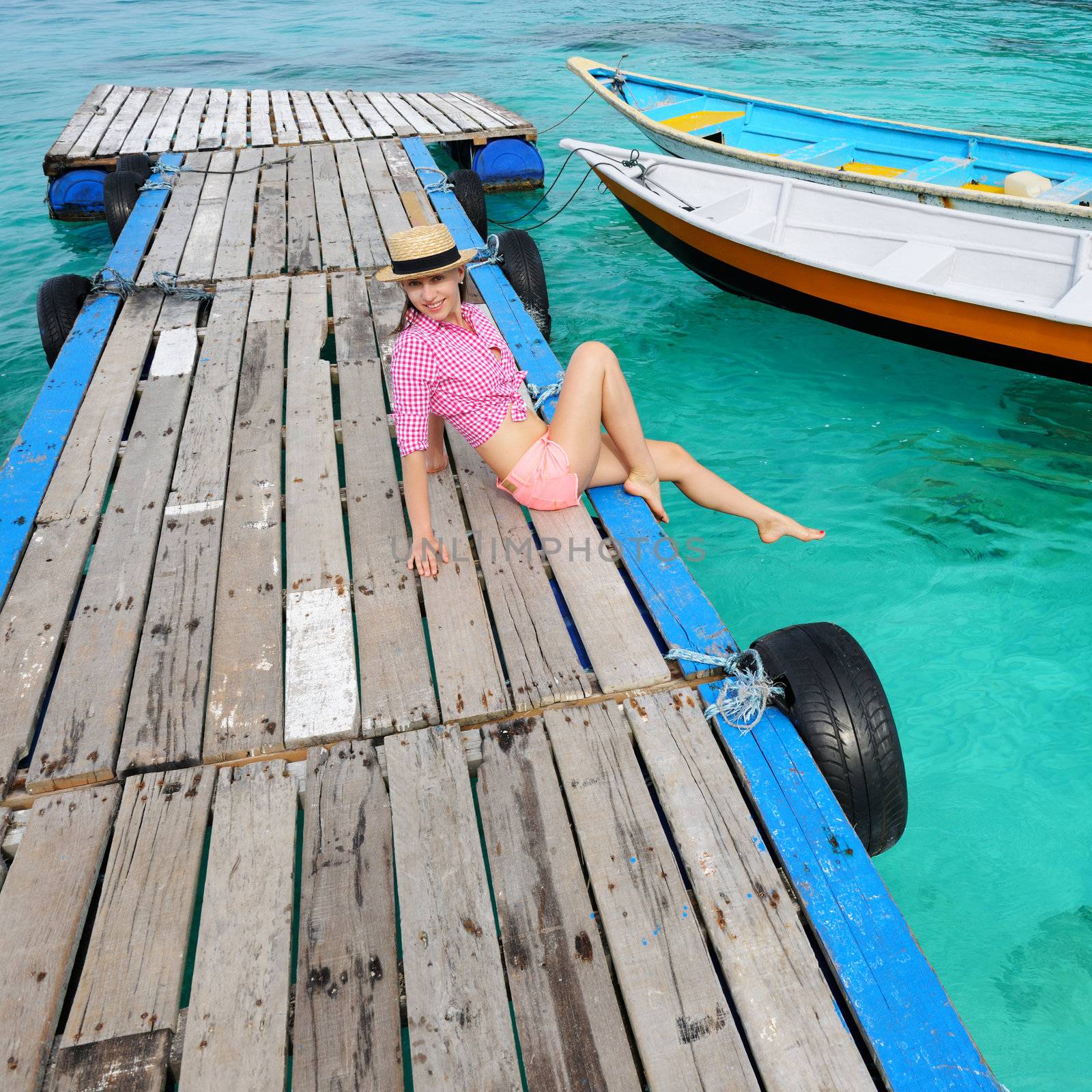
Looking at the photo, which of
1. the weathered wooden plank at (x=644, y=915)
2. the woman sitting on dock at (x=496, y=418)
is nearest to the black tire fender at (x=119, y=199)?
the woman sitting on dock at (x=496, y=418)

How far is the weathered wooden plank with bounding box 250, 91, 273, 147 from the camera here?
9.10m

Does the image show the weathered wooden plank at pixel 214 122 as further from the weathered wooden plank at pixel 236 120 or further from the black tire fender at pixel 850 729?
the black tire fender at pixel 850 729

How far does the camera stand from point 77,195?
9391mm

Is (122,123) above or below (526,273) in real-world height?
above

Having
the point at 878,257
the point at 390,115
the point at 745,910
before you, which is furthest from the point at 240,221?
the point at 745,910

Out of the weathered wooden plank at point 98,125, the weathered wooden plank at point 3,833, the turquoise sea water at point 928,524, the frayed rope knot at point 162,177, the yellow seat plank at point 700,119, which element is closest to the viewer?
the weathered wooden plank at point 3,833

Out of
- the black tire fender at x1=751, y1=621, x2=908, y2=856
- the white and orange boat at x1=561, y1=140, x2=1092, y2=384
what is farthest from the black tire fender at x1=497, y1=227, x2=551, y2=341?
the black tire fender at x1=751, y1=621, x2=908, y2=856

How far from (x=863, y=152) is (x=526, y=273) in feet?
14.4

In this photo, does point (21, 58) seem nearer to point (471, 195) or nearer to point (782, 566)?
point (471, 195)

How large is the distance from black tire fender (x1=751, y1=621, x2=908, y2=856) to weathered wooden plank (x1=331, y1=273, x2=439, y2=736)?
3.83 ft

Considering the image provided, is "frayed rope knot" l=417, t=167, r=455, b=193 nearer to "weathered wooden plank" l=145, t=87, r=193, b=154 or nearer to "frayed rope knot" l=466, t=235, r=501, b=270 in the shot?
"frayed rope knot" l=466, t=235, r=501, b=270

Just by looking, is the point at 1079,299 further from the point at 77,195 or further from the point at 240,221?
the point at 77,195

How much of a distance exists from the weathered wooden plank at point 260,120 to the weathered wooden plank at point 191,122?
580mm

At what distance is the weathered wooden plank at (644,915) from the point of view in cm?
194
